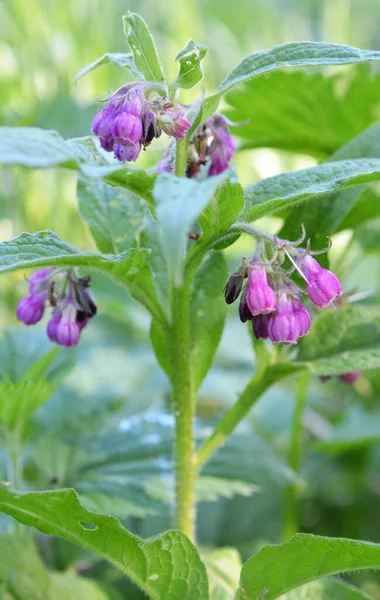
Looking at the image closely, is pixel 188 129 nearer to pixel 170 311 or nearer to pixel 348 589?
pixel 170 311

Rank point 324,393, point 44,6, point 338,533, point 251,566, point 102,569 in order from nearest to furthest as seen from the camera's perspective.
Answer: point 251,566, point 102,569, point 338,533, point 324,393, point 44,6

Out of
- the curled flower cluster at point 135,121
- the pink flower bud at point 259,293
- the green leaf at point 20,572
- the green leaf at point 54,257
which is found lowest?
the green leaf at point 20,572

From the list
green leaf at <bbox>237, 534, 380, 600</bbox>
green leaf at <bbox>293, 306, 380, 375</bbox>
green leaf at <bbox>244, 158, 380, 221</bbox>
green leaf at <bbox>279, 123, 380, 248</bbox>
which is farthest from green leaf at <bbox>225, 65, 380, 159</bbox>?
green leaf at <bbox>237, 534, 380, 600</bbox>

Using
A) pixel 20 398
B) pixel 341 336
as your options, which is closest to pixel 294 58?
pixel 341 336

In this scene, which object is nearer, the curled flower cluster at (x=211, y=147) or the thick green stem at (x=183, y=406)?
the thick green stem at (x=183, y=406)

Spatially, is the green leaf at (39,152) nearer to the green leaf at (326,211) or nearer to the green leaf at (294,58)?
the green leaf at (294,58)

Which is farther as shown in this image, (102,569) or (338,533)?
(338,533)

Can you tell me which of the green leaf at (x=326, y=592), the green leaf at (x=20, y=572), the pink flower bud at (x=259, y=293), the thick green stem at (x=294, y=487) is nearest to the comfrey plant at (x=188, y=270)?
the pink flower bud at (x=259, y=293)

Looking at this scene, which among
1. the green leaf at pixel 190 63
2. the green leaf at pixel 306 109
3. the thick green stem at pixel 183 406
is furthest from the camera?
the green leaf at pixel 306 109

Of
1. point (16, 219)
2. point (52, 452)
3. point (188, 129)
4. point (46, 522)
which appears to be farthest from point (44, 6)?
point (46, 522)
